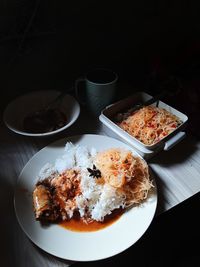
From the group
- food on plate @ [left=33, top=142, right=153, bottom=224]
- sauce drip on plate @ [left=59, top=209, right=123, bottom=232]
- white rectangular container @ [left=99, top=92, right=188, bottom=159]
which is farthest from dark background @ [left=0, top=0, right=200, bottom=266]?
sauce drip on plate @ [left=59, top=209, right=123, bottom=232]

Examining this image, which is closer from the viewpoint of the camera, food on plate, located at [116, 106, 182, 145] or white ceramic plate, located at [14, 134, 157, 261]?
white ceramic plate, located at [14, 134, 157, 261]

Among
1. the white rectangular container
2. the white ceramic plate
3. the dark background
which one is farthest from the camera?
the dark background

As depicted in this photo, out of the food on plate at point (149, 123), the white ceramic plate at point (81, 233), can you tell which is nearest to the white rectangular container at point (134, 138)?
the food on plate at point (149, 123)

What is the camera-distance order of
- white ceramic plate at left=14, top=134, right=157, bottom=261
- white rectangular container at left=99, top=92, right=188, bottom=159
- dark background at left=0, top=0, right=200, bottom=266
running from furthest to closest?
dark background at left=0, top=0, right=200, bottom=266
white rectangular container at left=99, top=92, right=188, bottom=159
white ceramic plate at left=14, top=134, right=157, bottom=261

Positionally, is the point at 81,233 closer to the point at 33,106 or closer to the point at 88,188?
the point at 88,188

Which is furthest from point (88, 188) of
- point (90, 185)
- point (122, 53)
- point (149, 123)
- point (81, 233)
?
point (122, 53)

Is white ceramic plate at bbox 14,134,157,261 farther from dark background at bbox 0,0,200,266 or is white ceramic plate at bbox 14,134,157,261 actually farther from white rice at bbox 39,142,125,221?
dark background at bbox 0,0,200,266

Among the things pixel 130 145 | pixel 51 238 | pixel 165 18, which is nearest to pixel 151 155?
pixel 130 145

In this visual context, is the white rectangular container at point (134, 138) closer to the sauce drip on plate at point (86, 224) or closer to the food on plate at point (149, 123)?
the food on plate at point (149, 123)
